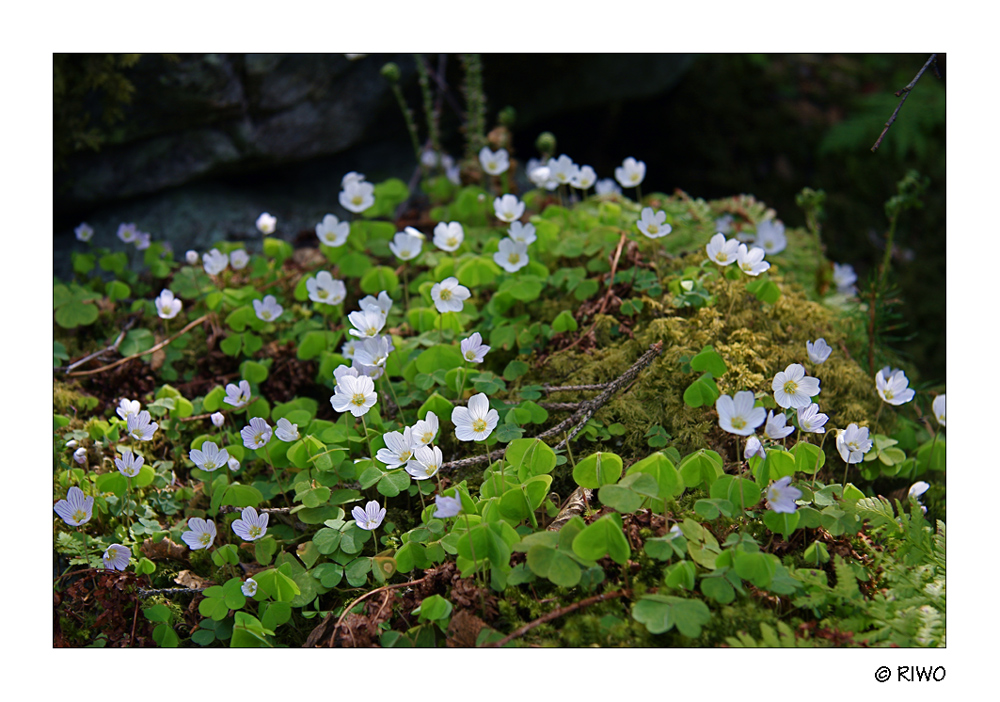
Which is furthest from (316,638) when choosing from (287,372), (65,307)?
(65,307)

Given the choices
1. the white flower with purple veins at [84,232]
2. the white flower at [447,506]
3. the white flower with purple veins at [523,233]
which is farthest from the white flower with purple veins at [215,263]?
the white flower at [447,506]

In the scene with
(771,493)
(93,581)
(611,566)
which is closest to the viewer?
(771,493)

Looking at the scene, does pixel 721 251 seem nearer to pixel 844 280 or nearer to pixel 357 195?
pixel 844 280

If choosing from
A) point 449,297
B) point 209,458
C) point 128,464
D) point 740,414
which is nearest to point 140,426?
point 128,464

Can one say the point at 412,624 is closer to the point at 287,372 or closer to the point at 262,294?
the point at 287,372

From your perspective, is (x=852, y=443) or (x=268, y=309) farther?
(x=268, y=309)

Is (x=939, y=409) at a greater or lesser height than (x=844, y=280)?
lesser

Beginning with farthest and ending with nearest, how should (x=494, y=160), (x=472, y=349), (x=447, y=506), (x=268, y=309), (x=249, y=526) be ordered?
(x=494, y=160)
(x=268, y=309)
(x=472, y=349)
(x=249, y=526)
(x=447, y=506)

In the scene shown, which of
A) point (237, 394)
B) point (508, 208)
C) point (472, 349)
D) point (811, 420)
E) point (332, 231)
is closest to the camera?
point (811, 420)
